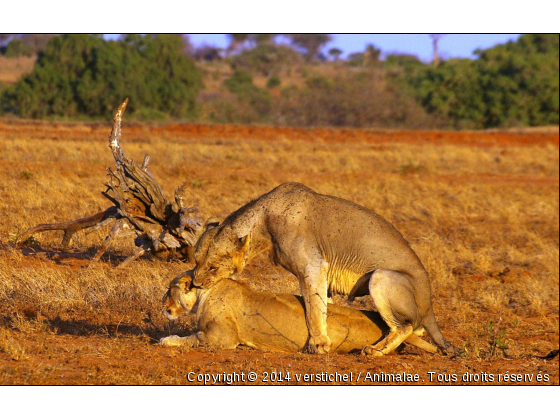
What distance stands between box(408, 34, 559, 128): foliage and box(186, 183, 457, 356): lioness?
3564 cm

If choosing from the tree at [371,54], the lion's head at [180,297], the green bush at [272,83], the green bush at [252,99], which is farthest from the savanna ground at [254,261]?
the tree at [371,54]

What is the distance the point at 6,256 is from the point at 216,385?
15.5 ft

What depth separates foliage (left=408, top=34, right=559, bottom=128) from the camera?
42.0 meters

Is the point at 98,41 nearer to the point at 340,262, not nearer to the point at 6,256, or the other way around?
the point at 6,256

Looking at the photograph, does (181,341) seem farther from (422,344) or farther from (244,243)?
(422,344)

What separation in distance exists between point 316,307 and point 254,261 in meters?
4.34

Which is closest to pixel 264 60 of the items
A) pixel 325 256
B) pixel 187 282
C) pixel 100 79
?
pixel 100 79

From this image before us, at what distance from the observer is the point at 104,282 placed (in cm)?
852

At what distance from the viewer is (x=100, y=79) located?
2800 centimetres

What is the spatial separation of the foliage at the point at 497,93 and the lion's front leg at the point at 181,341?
36575mm

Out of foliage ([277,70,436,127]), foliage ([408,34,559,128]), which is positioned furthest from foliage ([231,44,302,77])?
foliage ([408,34,559,128])

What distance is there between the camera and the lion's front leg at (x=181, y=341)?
6.38m

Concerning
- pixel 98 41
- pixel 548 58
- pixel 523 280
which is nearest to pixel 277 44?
pixel 548 58

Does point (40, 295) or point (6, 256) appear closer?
point (40, 295)
